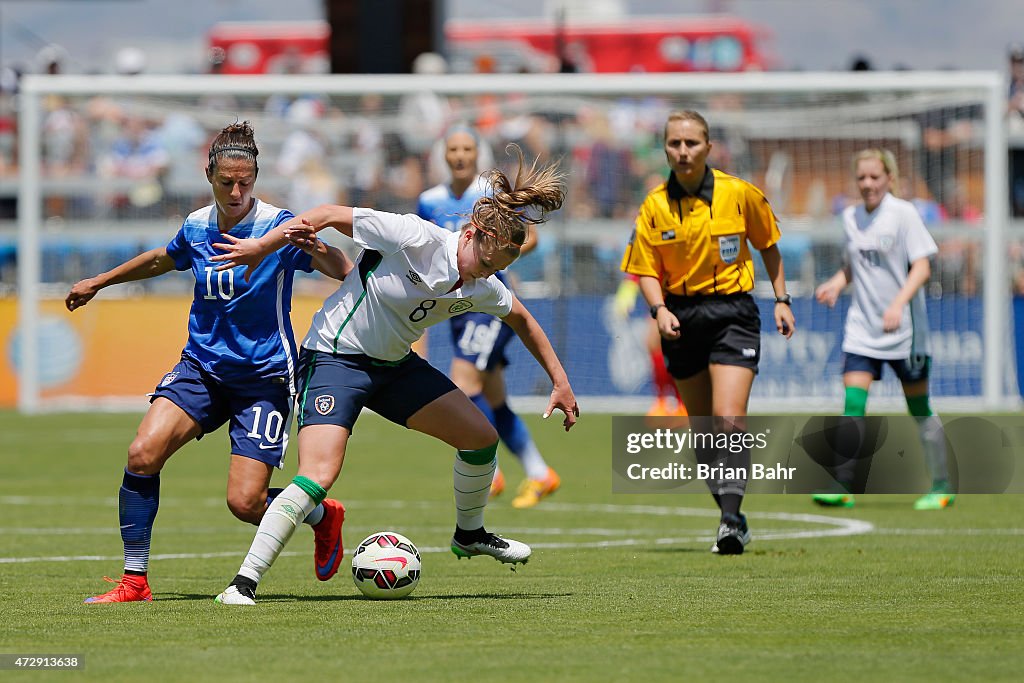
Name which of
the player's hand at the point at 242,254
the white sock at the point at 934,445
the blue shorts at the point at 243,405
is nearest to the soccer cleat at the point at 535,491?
the white sock at the point at 934,445

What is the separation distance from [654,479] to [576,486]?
40.8 inches

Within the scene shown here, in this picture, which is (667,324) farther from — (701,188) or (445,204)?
(445,204)

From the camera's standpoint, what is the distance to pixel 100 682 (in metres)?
4.94

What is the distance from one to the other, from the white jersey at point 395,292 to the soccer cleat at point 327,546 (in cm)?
98

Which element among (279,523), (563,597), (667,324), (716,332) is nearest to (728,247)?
(716,332)

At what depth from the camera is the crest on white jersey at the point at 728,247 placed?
29.9 feet

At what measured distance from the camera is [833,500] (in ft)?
38.7

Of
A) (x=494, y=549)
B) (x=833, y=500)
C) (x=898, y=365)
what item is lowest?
(x=833, y=500)

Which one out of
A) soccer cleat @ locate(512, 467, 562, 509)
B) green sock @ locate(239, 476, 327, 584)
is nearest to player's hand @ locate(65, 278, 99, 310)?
green sock @ locate(239, 476, 327, 584)

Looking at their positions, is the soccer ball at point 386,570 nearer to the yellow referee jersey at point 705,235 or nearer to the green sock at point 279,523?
the green sock at point 279,523

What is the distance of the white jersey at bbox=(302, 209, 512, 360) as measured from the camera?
6.90 metres

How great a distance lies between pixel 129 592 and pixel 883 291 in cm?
632

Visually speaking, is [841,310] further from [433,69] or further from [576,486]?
[576,486]

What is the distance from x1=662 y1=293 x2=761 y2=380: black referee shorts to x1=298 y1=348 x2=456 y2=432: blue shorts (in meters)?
2.24
